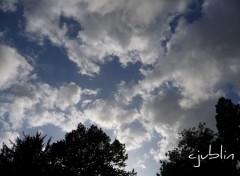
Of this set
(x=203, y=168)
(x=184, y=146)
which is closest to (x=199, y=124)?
(x=184, y=146)

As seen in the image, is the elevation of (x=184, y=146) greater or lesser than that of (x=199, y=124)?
lesser

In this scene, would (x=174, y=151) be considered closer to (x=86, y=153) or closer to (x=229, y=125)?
(x=229, y=125)

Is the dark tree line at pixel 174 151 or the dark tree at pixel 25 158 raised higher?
the dark tree line at pixel 174 151

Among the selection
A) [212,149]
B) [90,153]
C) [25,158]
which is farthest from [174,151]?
[25,158]

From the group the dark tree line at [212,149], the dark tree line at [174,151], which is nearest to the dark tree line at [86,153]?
the dark tree line at [174,151]

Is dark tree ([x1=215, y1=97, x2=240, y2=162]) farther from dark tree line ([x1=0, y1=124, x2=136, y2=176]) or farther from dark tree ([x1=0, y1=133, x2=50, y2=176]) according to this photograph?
dark tree ([x1=0, y1=133, x2=50, y2=176])

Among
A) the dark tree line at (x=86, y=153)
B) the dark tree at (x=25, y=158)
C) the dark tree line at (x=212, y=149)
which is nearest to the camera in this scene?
the dark tree at (x=25, y=158)

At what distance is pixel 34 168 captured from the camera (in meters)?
23.6

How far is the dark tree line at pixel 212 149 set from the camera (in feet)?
142

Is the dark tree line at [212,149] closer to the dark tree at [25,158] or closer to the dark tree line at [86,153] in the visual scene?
the dark tree line at [86,153]

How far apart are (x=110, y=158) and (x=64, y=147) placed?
283 inches

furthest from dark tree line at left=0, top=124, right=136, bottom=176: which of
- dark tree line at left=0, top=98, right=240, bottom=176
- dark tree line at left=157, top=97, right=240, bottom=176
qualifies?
dark tree line at left=157, top=97, right=240, bottom=176

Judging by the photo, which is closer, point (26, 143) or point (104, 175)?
point (26, 143)

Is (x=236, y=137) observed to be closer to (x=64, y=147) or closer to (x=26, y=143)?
(x=64, y=147)
